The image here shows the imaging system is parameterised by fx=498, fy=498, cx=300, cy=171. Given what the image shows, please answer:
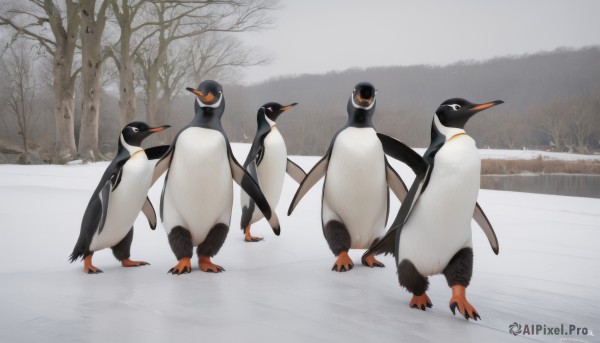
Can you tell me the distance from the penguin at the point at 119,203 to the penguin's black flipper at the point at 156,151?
10 cm

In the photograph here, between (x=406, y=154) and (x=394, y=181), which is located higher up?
(x=406, y=154)

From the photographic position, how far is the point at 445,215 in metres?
1.64

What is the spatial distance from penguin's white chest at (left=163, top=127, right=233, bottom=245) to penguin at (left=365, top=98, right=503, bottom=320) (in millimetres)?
851

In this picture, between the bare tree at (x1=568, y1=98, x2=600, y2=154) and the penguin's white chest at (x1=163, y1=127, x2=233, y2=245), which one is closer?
the penguin's white chest at (x1=163, y1=127, x2=233, y2=245)

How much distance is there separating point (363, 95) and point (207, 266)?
3.40 ft

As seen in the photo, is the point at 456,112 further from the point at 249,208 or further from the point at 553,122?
the point at 553,122

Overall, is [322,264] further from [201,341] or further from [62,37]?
[62,37]

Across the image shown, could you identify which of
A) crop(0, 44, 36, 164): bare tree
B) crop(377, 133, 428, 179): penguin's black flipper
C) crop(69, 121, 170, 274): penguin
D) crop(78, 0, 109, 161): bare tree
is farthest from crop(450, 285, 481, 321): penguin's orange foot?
crop(0, 44, 36, 164): bare tree

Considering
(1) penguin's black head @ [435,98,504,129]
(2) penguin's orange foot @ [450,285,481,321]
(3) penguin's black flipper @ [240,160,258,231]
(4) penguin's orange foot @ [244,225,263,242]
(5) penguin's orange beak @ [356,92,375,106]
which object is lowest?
(4) penguin's orange foot @ [244,225,263,242]

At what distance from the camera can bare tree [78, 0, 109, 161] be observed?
28.7 feet

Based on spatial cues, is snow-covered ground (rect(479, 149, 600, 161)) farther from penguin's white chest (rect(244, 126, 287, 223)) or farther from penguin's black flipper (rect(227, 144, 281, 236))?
penguin's black flipper (rect(227, 144, 281, 236))

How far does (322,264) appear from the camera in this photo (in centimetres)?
238

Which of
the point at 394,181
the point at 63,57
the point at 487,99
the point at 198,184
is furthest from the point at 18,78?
the point at 394,181

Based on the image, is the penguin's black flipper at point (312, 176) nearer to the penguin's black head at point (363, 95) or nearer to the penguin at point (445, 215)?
the penguin's black head at point (363, 95)
